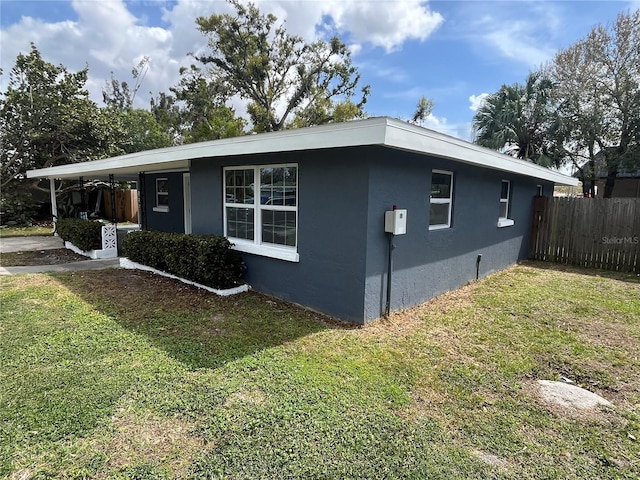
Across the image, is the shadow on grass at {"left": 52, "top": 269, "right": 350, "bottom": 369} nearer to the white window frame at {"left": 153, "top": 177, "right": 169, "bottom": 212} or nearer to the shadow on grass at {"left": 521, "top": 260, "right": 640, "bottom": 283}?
the white window frame at {"left": 153, "top": 177, "right": 169, "bottom": 212}

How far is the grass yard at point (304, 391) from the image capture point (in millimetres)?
2424

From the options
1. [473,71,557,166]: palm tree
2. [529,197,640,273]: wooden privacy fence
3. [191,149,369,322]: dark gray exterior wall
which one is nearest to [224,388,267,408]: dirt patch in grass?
[191,149,369,322]: dark gray exterior wall

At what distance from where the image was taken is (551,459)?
249cm

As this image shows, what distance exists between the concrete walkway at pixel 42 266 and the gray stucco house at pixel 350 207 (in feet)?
9.31

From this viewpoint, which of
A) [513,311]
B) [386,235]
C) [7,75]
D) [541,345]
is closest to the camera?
[541,345]

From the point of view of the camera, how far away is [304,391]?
3213mm

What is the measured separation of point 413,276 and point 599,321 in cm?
272

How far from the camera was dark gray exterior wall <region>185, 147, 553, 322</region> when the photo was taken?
4.74 m

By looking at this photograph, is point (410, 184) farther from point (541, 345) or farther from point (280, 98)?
point (280, 98)

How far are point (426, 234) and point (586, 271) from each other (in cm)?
589

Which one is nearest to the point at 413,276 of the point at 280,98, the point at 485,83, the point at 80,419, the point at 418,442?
the point at 418,442

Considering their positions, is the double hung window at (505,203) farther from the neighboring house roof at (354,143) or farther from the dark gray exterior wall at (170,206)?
the dark gray exterior wall at (170,206)

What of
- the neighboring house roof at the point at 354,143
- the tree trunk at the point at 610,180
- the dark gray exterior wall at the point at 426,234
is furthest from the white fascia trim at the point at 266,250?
the tree trunk at the point at 610,180

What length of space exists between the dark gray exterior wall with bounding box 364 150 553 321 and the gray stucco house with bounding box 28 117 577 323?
0.02 metres
